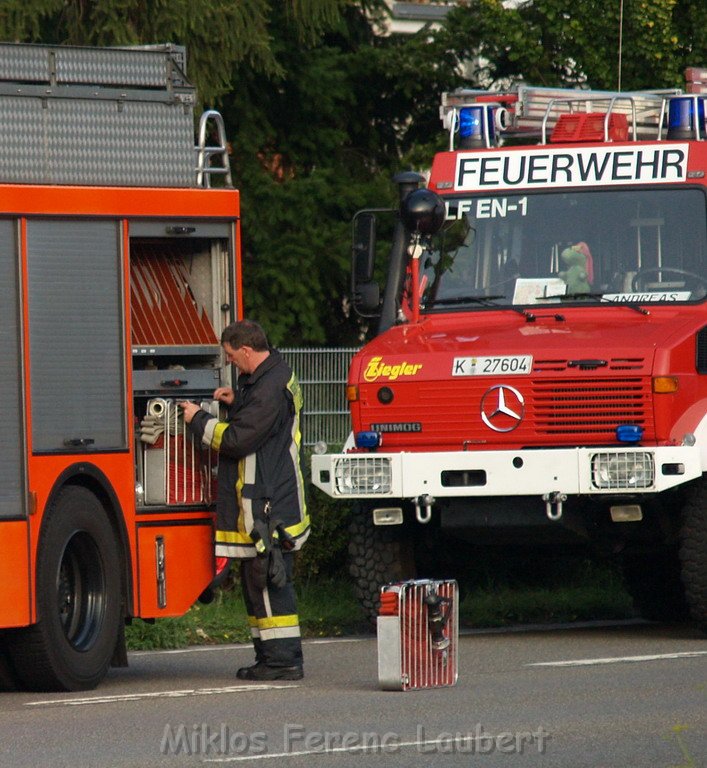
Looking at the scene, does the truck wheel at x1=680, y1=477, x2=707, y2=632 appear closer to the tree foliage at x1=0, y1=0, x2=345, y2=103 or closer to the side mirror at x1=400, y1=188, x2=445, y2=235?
the side mirror at x1=400, y1=188, x2=445, y2=235

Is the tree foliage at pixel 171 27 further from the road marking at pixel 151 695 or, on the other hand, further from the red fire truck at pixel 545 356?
the road marking at pixel 151 695

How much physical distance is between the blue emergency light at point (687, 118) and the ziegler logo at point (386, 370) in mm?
2572

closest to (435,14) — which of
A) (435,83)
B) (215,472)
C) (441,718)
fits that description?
(435,83)

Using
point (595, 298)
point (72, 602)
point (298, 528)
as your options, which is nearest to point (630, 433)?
point (595, 298)

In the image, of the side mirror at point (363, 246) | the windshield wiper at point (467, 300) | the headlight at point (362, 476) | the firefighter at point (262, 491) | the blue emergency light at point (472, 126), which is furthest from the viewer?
the blue emergency light at point (472, 126)

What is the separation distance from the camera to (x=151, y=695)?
964 cm

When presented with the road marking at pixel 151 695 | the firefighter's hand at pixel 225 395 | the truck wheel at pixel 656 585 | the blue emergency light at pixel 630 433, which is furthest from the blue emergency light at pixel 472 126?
the road marking at pixel 151 695

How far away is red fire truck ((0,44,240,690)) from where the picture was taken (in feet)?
31.7

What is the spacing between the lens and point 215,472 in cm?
1073

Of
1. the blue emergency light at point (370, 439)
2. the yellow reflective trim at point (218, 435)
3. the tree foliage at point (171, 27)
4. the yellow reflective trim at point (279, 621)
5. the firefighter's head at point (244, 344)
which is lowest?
the yellow reflective trim at point (279, 621)

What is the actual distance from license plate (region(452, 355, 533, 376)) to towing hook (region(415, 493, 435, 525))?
751mm

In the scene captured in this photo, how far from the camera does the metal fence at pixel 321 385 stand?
16844 mm

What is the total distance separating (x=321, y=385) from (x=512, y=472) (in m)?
5.34

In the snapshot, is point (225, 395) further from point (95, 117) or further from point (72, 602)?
point (95, 117)
